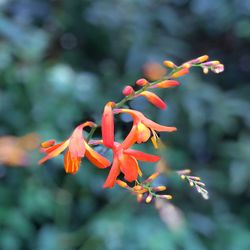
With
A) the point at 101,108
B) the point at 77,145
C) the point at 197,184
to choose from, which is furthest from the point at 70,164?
the point at 101,108

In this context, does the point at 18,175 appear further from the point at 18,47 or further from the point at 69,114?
the point at 18,47

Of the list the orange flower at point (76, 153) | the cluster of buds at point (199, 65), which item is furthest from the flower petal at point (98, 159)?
the cluster of buds at point (199, 65)

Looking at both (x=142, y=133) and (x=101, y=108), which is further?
(x=101, y=108)

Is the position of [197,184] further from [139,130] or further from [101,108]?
[101,108]

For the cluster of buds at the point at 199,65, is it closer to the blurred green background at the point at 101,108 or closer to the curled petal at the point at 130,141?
the curled petal at the point at 130,141

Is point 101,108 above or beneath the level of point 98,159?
Answer: beneath

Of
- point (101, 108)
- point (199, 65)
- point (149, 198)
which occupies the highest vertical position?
point (199, 65)

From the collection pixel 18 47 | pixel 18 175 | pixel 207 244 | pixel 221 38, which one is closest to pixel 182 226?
pixel 207 244
